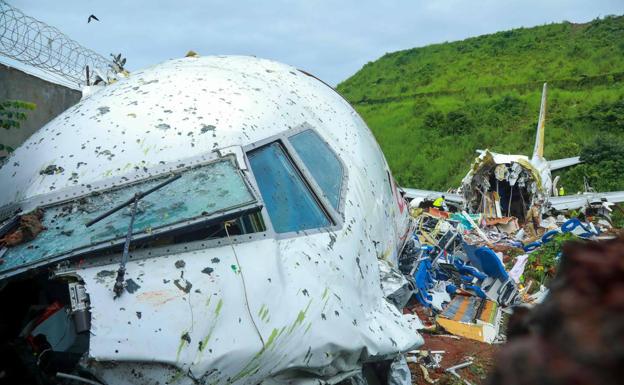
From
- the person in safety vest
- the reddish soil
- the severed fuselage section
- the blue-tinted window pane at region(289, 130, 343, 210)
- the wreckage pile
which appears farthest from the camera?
the person in safety vest

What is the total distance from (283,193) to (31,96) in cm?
602

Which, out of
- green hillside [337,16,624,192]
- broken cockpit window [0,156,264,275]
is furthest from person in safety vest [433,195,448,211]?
broken cockpit window [0,156,264,275]

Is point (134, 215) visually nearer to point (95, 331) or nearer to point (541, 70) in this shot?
point (95, 331)

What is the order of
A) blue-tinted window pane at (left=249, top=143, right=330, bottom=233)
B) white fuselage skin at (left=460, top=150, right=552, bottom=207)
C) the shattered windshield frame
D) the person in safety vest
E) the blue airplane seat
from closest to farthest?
blue-tinted window pane at (left=249, top=143, right=330, bottom=233) → the shattered windshield frame → the blue airplane seat → white fuselage skin at (left=460, top=150, right=552, bottom=207) → the person in safety vest

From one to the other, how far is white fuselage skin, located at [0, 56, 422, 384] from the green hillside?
2037cm

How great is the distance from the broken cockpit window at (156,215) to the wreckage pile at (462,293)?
4.93ft

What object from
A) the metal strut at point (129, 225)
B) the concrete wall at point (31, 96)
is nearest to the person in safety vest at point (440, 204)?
the concrete wall at point (31, 96)

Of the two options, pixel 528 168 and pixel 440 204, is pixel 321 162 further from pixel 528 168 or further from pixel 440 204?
pixel 440 204

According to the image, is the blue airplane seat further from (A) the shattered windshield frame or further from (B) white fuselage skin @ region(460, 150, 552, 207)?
(B) white fuselage skin @ region(460, 150, 552, 207)

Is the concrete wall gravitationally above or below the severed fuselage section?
above

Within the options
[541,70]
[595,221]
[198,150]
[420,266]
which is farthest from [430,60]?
[198,150]

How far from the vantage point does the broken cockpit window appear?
2.63 m

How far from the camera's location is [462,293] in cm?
808

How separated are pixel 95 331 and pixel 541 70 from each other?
38.9 m
